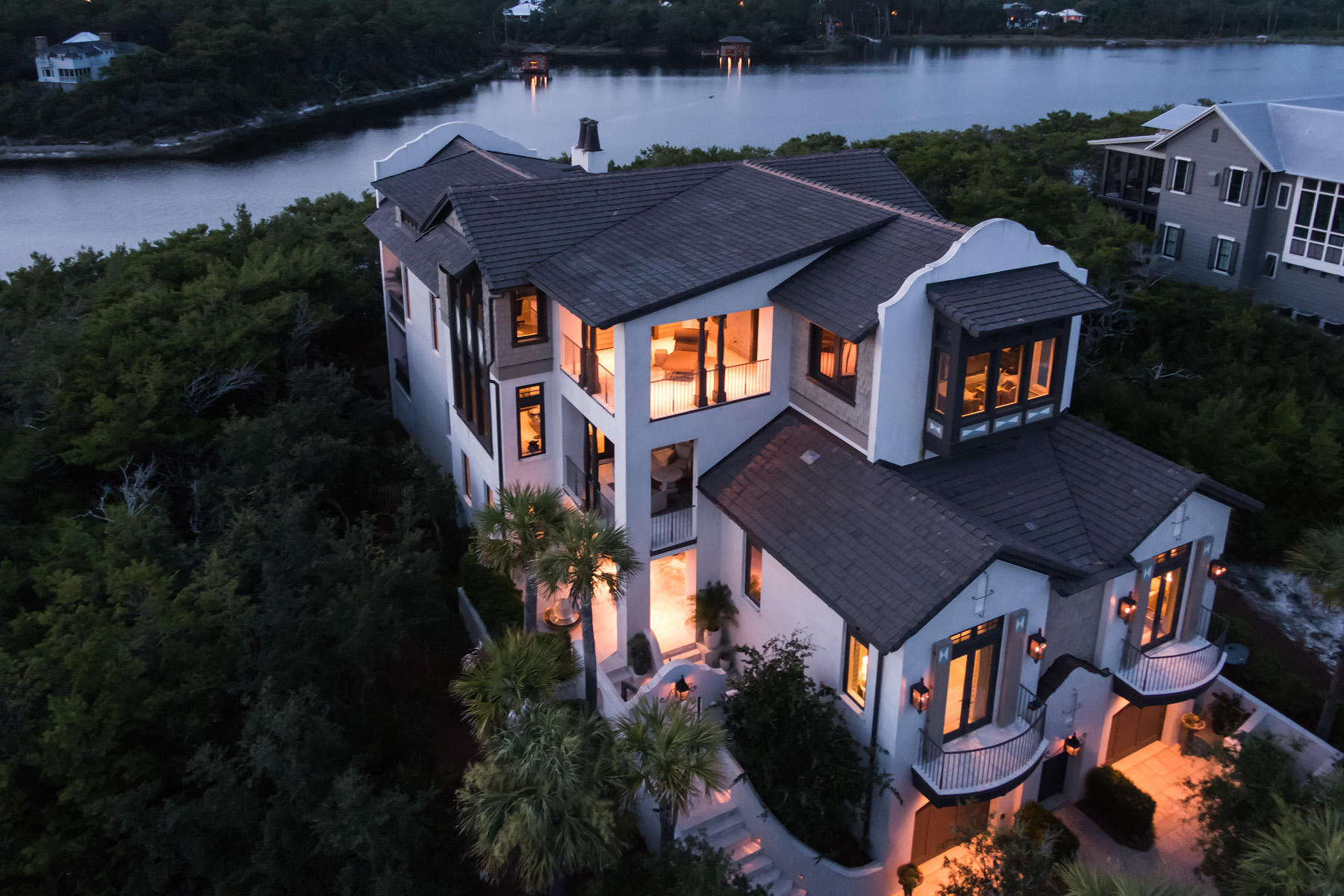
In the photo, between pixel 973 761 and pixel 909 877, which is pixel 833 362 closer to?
pixel 973 761

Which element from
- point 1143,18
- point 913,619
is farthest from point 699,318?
point 1143,18

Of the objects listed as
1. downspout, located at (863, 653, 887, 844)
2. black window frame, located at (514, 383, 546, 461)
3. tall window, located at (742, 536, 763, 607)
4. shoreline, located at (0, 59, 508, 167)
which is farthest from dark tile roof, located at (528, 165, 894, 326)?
shoreline, located at (0, 59, 508, 167)

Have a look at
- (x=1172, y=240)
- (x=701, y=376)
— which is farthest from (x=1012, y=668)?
(x=1172, y=240)

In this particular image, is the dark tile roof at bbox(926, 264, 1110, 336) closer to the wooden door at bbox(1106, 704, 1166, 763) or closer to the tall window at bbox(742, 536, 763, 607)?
the tall window at bbox(742, 536, 763, 607)

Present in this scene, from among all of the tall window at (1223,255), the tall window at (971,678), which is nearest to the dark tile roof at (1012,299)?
the tall window at (971,678)

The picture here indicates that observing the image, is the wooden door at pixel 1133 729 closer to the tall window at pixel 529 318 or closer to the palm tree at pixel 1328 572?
A: the palm tree at pixel 1328 572

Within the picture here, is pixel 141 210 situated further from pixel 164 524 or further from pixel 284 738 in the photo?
pixel 284 738
